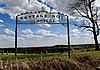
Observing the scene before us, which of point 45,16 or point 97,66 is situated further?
point 45,16

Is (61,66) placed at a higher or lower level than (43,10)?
lower

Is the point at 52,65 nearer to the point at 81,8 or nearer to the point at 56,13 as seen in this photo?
the point at 56,13

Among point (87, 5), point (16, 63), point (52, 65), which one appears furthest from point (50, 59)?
point (87, 5)

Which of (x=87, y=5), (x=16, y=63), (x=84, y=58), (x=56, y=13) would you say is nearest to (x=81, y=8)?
A: (x=87, y=5)

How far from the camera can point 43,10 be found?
67.7ft

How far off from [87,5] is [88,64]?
32487 millimetres

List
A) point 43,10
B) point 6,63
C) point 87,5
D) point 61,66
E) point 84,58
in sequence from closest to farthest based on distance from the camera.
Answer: point 6,63 → point 61,66 → point 84,58 → point 43,10 → point 87,5

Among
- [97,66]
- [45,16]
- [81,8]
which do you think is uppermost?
[81,8]

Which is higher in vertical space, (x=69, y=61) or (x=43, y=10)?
(x=43, y=10)

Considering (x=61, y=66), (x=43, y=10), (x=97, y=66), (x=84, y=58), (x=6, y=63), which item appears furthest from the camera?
(x=43, y=10)

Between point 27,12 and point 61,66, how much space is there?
9.28m

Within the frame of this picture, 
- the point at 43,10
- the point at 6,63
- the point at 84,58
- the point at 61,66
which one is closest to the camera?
the point at 6,63

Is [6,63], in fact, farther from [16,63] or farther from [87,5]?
[87,5]

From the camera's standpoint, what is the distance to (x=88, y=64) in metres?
13.7
